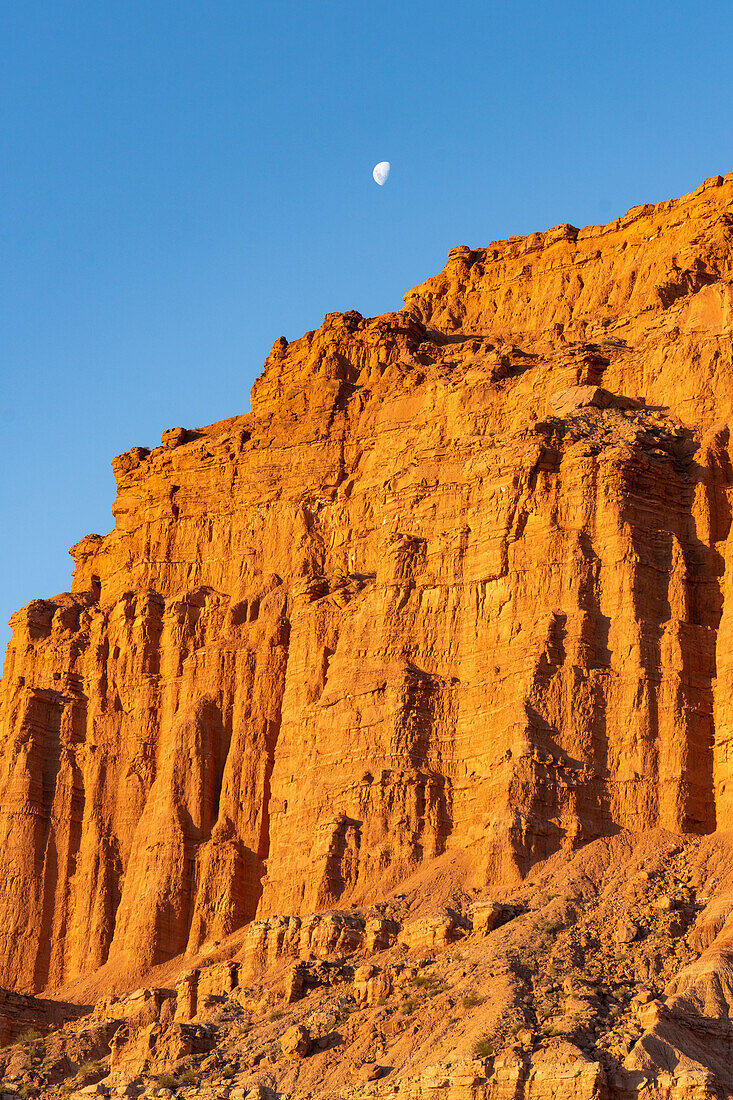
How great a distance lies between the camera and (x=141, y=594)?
7331 cm

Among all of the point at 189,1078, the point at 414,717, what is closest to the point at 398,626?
the point at 414,717

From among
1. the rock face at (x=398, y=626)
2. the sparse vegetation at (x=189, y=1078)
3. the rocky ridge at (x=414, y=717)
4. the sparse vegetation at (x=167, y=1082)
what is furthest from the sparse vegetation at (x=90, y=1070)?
the rock face at (x=398, y=626)

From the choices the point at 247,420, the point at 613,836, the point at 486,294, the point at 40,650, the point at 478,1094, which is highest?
the point at 486,294

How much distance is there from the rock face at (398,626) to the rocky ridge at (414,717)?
0.35ft

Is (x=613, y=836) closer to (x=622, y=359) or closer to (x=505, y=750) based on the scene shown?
(x=505, y=750)

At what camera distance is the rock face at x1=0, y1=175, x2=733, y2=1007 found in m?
59.3

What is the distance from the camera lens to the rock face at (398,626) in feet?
195

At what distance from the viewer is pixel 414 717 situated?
202ft

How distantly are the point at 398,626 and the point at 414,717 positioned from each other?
10.6ft

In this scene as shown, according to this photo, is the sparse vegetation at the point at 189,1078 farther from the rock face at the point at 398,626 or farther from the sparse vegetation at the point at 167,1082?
the rock face at the point at 398,626

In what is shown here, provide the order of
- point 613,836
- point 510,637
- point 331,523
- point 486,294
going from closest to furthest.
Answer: point 613,836, point 510,637, point 331,523, point 486,294

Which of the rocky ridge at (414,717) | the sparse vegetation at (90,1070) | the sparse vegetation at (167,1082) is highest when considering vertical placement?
the rocky ridge at (414,717)

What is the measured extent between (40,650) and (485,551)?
19.0 metres

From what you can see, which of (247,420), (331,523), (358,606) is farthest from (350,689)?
(247,420)
